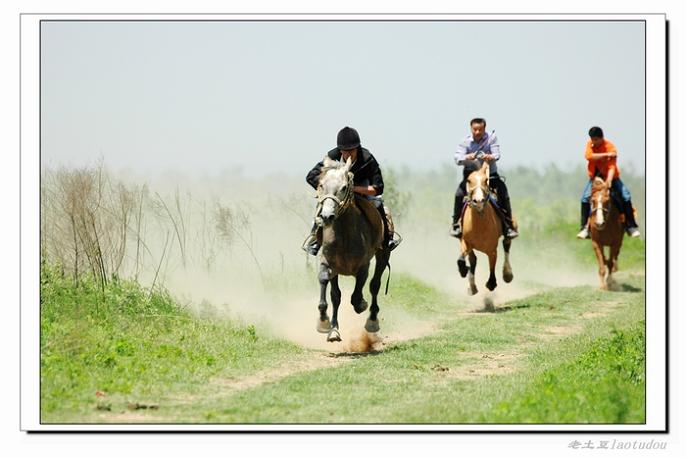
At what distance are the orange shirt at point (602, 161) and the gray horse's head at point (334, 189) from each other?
10088 mm

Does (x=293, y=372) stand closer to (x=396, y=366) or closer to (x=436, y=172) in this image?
(x=396, y=366)

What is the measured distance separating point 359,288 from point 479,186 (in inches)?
199

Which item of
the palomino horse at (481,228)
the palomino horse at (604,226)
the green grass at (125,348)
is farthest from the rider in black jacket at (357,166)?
the palomino horse at (604,226)

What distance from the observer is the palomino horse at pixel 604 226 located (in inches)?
964

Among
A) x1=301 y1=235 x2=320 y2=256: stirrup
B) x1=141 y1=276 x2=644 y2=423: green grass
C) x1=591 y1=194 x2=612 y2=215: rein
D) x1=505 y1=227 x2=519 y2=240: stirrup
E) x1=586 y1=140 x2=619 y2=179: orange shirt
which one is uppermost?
x1=586 y1=140 x2=619 y2=179: orange shirt

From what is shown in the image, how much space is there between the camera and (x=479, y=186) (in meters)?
20.5

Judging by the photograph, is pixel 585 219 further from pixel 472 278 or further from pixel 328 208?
pixel 328 208

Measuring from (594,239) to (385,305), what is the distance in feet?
20.0

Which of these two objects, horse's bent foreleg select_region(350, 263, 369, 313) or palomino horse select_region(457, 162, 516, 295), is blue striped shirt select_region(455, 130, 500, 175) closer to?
palomino horse select_region(457, 162, 516, 295)

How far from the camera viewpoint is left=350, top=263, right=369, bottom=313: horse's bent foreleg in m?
16.0

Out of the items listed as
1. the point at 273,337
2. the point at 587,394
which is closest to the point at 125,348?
the point at 273,337

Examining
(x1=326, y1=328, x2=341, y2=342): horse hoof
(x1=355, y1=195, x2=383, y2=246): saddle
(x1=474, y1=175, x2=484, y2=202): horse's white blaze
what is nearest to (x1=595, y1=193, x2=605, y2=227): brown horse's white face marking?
(x1=474, y1=175, x2=484, y2=202): horse's white blaze

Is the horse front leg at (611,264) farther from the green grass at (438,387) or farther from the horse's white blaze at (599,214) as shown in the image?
the green grass at (438,387)
